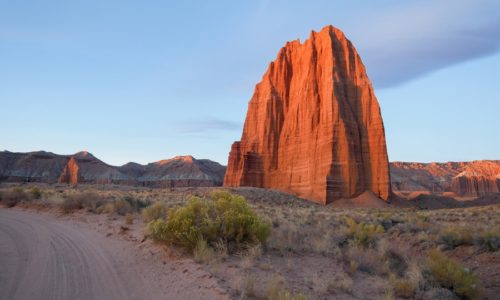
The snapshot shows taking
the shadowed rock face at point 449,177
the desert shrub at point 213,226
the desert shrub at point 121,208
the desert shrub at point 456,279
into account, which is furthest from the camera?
the shadowed rock face at point 449,177

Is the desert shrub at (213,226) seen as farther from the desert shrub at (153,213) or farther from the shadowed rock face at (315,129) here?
the shadowed rock face at (315,129)

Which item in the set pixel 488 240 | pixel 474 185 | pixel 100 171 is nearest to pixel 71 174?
pixel 100 171

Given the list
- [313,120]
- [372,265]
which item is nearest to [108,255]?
[372,265]

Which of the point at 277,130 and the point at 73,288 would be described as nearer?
the point at 73,288

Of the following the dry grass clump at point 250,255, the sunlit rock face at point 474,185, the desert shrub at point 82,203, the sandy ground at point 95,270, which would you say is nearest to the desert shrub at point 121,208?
the desert shrub at point 82,203

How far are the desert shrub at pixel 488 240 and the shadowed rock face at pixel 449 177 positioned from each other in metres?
96.1

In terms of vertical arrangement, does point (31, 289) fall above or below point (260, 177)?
below

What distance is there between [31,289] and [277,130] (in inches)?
2523

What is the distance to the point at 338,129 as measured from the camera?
5572cm

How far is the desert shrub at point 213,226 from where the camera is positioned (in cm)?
958

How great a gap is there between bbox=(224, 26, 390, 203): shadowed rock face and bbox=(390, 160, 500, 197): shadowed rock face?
197ft

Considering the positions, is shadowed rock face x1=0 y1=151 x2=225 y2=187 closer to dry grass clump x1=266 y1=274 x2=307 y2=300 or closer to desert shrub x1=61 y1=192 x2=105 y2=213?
desert shrub x1=61 y1=192 x2=105 y2=213

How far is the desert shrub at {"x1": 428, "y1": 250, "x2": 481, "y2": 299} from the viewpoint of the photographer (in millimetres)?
8938

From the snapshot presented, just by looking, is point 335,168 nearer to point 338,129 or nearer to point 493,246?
point 338,129
